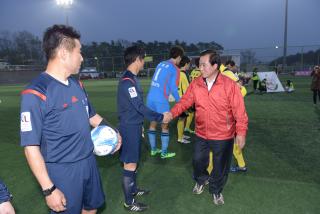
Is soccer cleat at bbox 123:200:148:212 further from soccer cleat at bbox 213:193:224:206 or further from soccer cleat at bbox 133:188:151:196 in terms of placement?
soccer cleat at bbox 213:193:224:206

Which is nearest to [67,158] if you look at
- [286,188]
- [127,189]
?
[127,189]

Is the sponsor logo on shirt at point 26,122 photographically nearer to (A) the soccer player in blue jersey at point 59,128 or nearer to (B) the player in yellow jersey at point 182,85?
(A) the soccer player in blue jersey at point 59,128

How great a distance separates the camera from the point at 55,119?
2.35m

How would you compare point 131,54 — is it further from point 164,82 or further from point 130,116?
point 164,82

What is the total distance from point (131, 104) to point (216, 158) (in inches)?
56.6

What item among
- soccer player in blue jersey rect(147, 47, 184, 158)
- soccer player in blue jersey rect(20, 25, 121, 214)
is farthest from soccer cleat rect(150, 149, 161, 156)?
soccer player in blue jersey rect(20, 25, 121, 214)

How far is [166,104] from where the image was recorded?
6211 millimetres

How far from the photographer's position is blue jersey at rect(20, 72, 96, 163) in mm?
2199

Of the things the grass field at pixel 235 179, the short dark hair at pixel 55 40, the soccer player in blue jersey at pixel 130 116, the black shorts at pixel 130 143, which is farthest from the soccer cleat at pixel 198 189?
the short dark hair at pixel 55 40

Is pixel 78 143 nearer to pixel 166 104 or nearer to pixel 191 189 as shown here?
pixel 191 189

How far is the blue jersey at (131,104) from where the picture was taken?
402 cm

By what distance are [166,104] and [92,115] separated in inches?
128

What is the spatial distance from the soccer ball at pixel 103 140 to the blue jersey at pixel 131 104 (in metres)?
0.95

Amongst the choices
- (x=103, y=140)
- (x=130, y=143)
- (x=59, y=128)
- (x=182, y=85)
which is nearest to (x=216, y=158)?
(x=130, y=143)
